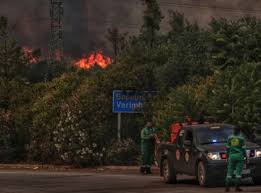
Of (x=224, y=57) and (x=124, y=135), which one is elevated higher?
(x=224, y=57)

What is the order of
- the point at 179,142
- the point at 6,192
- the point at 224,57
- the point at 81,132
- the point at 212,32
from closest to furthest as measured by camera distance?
the point at 6,192 → the point at 179,142 → the point at 81,132 → the point at 224,57 → the point at 212,32

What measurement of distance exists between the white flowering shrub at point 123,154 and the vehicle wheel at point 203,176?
39.5ft

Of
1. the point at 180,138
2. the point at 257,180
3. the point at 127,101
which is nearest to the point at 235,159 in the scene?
the point at 257,180

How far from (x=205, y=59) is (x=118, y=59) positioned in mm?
4421

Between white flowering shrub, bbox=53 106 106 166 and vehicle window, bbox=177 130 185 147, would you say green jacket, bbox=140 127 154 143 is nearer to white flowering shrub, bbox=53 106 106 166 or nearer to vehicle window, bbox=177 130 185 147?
vehicle window, bbox=177 130 185 147

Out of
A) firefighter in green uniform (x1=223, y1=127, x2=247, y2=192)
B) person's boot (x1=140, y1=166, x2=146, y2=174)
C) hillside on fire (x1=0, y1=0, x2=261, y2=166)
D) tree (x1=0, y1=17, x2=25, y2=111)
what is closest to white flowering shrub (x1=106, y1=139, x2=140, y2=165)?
hillside on fire (x1=0, y1=0, x2=261, y2=166)

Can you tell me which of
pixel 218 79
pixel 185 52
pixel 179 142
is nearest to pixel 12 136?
pixel 185 52

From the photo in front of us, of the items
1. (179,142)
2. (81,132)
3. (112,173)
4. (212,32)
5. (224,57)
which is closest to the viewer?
(179,142)

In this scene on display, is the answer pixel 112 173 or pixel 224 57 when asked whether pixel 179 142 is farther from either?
pixel 224 57

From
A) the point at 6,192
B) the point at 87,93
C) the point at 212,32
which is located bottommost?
the point at 6,192

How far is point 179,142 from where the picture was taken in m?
21.6

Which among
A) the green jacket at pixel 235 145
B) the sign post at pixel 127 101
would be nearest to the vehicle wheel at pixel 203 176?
the green jacket at pixel 235 145

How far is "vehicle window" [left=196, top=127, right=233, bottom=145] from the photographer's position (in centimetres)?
2044

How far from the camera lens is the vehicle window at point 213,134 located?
20438 millimetres
